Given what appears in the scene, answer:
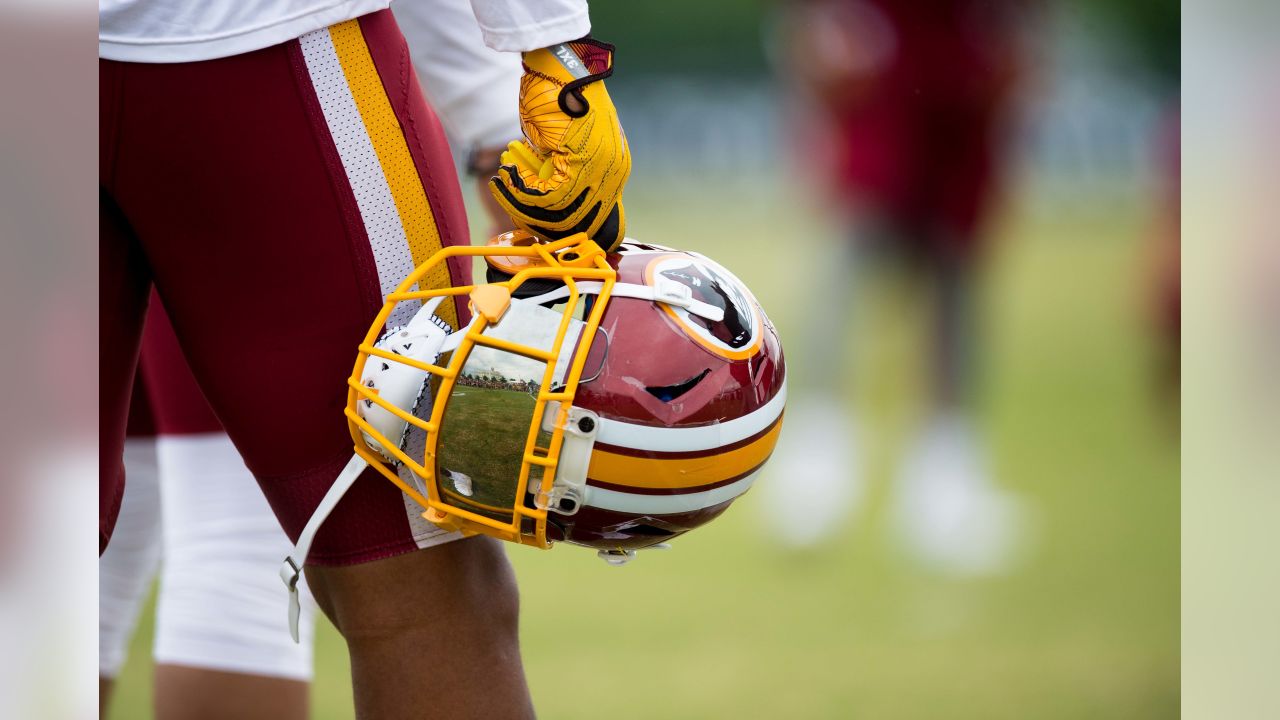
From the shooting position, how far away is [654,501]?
0.93 meters

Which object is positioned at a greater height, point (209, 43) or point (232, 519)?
point (209, 43)

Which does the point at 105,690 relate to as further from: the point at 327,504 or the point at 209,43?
the point at 209,43

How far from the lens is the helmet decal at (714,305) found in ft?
3.06

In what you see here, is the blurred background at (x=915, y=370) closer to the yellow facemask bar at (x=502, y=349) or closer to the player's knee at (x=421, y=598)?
the player's knee at (x=421, y=598)

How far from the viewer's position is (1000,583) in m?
2.65

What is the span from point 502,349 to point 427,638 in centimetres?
24

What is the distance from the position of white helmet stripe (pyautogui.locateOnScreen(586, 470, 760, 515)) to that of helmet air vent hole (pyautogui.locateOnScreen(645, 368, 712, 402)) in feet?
0.24

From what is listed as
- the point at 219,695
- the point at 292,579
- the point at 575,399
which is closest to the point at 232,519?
the point at 219,695

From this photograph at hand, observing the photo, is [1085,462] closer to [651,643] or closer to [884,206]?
[651,643]

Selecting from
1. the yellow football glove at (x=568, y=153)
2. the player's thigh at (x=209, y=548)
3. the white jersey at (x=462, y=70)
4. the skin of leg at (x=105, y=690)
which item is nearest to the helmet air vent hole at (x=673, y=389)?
the yellow football glove at (x=568, y=153)

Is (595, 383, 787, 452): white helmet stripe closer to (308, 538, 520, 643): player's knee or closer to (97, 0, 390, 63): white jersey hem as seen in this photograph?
(308, 538, 520, 643): player's knee

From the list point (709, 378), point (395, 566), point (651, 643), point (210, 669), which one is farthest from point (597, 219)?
point (651, 643)
